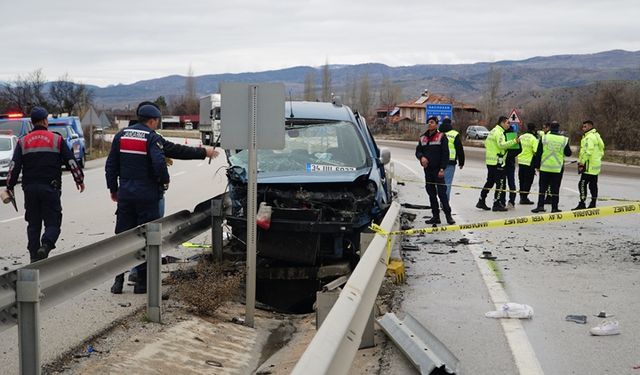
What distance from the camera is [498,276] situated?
8438 mm

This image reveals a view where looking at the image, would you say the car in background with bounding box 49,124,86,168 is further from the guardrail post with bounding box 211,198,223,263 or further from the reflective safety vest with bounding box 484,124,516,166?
the guardrail post with bounding box 211,198,223,263

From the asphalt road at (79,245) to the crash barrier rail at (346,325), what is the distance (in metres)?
2.33

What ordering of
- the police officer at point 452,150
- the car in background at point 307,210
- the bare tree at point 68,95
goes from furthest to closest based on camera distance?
the bare tree at point 68,95, the police officer at point 452,150, the car in background at point 307,210

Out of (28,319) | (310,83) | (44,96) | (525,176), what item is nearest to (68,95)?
(44,96)

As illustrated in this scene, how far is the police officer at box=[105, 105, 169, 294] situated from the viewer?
7.35 m

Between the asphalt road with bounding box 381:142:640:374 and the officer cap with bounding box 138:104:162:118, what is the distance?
3.11m

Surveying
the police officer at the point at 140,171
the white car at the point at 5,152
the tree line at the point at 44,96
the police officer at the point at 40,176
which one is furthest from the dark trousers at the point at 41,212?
the tree line at the point at 44,96

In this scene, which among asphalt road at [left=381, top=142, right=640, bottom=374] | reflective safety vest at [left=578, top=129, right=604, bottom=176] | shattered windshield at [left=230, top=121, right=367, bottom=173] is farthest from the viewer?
reflective safety vest at [left=578, top=129, right=604, bottom=176]

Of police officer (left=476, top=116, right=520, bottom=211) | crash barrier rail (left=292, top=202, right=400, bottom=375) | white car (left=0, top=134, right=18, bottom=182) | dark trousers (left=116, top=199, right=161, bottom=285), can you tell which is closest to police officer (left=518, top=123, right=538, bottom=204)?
police officer (left=476, top=116, right=520, bottom=211)

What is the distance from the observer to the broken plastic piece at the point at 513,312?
21.8 feet

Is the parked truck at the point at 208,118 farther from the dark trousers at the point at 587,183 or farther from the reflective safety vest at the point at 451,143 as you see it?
the dark trousers at the point at 587,183

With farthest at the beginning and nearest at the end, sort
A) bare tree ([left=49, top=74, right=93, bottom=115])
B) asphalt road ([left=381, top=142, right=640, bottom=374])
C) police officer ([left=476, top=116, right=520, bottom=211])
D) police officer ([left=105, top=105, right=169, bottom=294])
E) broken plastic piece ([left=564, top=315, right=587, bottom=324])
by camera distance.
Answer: bare tree ([left=49, top=74, right=93, bottom=115]), police officer ([left=476, top=116, right=520, bottom=211]), police officer ([left=105, top=105, right=169, bottom=294]), broken plastic piece ([left=564, top=315, right=587, bottom=324]), asphalt road ([left=381, top=142, right=640, bottom=374])

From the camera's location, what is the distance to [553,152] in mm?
15430

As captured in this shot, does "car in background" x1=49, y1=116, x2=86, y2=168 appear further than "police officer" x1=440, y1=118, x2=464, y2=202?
Yes
